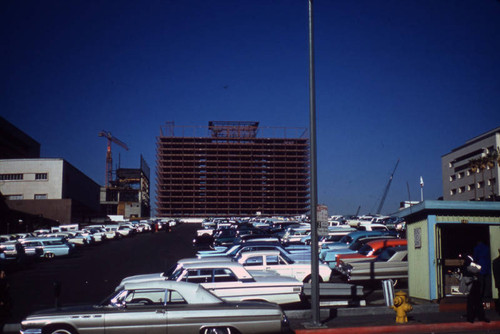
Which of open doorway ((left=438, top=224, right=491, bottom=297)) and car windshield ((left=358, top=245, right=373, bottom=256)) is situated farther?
car windshield ((left=358, top=245, right=373, bottom=256))

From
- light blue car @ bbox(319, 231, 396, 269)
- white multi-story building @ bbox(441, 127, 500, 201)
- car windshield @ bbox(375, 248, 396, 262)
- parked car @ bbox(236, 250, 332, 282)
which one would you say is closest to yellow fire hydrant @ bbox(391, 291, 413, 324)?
parked car @ bbox(236, 250, 332, 282)

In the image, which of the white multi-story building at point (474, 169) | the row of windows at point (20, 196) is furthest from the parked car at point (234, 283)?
the row of windows at point (20, 196)

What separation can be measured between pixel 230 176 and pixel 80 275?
121505mm

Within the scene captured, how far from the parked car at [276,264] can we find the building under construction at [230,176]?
407 feet

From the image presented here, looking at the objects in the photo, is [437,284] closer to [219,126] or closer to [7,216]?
[7,216]

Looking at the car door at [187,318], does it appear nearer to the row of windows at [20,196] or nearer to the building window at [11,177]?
the row of windows at [20,196]

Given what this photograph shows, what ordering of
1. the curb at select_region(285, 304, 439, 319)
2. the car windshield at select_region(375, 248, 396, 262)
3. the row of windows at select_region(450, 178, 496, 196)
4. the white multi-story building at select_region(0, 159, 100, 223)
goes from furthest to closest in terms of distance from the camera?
the white multi-story building at select_region(0, 159, 100, 223)
the row of windows at select_region(450, 178, 496, 196)
the car windshield at select_region(375, 248, 396, 262)
the curb at select_region(285, 304, 439, 319)

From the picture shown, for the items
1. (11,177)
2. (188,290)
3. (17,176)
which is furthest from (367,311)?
(11,177)

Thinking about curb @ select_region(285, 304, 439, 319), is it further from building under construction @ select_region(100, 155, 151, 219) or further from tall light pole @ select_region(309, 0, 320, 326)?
building under construction @ select_region(100, 155, 151, 219)

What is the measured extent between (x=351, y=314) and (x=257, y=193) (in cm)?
13047

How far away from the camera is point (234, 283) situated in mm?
11969

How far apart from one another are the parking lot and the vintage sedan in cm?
279

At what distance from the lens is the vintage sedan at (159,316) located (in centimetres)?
852

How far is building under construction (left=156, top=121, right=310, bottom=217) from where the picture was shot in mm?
140125
